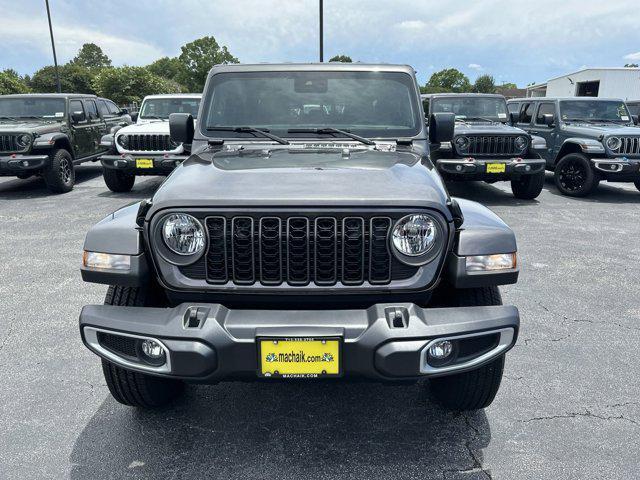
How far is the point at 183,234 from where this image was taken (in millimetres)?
2137

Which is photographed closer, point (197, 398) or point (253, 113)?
point (197, 398)

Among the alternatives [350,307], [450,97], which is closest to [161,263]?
[350,307]

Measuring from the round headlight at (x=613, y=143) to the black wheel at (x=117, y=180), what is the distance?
28.4 ft

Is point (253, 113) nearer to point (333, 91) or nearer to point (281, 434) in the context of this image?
point (333, 91)

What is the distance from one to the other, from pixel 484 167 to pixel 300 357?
706cm

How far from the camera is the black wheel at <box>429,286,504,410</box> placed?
2.34 meters

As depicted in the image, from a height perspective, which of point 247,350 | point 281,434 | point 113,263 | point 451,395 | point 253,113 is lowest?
point 281,434

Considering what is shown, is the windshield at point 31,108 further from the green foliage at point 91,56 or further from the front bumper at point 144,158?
the green foliage at point 91,56

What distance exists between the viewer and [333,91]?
3.46 metres

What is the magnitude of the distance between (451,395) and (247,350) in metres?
1.22

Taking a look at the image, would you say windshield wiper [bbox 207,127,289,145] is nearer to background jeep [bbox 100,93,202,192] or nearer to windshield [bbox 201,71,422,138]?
windshield [bbox 201,71,422,138]

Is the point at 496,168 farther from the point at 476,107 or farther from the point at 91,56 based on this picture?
the point at 91,56

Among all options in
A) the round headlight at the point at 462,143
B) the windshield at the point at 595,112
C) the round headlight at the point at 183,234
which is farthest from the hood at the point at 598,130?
the round headlight at the point at 183,234

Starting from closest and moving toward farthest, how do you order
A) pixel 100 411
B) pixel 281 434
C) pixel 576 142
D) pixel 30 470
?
1. pixel 30 470
2. pixel 281 434
3. pixel 100 411
4. pixel 576 142
